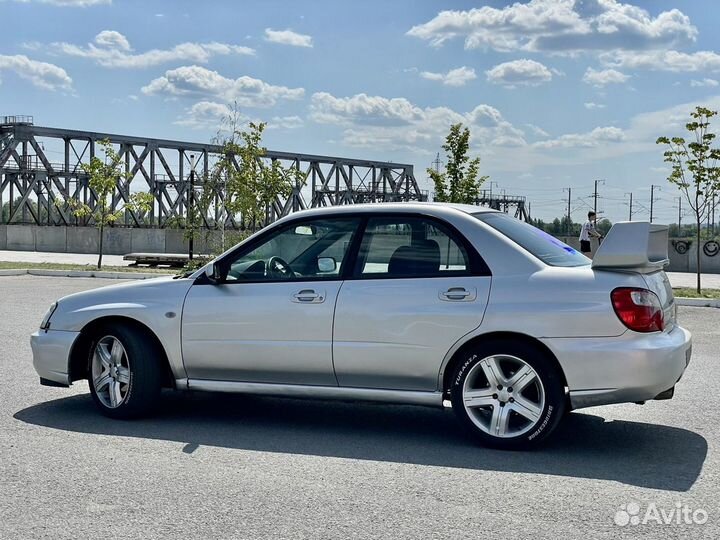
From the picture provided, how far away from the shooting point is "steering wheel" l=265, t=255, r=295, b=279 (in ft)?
20.9

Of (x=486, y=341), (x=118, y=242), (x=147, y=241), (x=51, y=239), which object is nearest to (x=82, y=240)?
(x=118, y=242)

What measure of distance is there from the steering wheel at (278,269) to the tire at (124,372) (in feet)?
3.43

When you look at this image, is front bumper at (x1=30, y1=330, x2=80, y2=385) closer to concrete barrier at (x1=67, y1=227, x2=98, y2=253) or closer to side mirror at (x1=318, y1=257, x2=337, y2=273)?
side mirror at (x1=318, y1=257, x2=337, y2=273)

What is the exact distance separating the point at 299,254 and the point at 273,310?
457mm

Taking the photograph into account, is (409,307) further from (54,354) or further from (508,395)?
(54,354)

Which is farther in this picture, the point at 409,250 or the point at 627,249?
the point at 409,250

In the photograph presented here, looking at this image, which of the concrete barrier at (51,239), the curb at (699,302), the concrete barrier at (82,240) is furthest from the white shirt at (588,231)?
the concrete barrier at (51,239)

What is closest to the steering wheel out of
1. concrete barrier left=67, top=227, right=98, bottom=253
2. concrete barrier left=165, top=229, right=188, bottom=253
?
concrete barrier left=165, top=229, right=188, bottom=253

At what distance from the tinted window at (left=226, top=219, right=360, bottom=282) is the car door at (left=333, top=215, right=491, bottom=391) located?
8.8 inches

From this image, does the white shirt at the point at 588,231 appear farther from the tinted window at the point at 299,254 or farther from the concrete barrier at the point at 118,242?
the concrete barrier at the point at 118,242

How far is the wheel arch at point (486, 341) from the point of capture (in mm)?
5664

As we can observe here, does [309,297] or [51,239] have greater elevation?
[51,239]

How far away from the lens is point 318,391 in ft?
20.2

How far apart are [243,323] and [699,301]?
13.6 m
